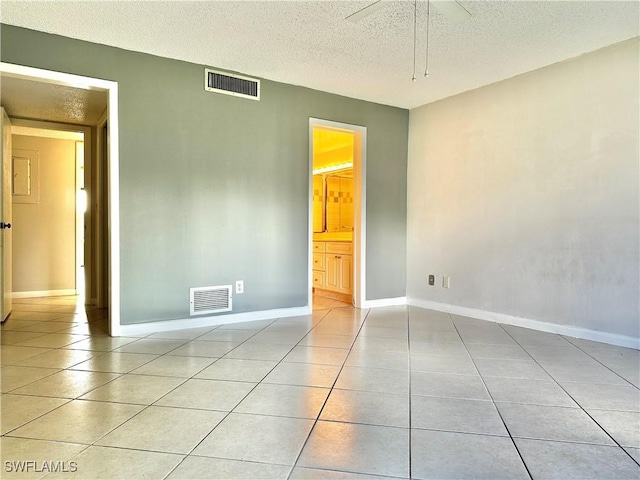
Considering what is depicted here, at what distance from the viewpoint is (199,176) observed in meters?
3.61

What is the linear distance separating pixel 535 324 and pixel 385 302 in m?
1.63

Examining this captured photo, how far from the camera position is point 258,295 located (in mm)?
3938

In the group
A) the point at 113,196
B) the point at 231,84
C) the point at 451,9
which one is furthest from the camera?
the point at 231,84

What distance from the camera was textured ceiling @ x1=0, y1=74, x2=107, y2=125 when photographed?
3.44 m

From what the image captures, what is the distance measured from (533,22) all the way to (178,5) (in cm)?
239

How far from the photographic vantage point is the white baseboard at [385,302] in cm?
466

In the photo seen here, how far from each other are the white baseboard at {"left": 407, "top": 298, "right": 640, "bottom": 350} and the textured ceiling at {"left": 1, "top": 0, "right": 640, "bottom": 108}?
2.26m

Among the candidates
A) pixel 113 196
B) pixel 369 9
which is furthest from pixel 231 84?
pixel 369 9

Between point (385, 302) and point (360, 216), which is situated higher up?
point (360, 216)

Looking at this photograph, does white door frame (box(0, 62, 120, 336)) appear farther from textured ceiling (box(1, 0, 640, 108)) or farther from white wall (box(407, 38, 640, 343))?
white wall (box(407, 38, 640, 343))

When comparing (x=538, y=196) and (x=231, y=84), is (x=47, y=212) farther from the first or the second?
(x=538, y=196)

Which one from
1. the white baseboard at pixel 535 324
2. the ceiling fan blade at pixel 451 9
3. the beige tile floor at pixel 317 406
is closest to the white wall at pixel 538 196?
the white baseboard at pixel 535 324

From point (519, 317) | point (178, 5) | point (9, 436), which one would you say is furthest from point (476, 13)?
point (9, 436)

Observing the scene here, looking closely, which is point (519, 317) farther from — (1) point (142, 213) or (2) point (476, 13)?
(1) point (142, 213)
